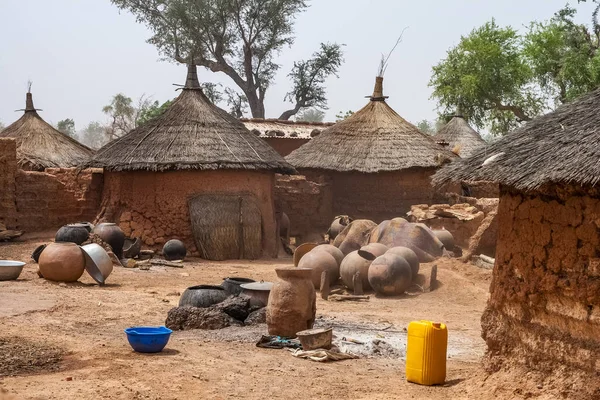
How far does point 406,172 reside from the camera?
72.4 feet

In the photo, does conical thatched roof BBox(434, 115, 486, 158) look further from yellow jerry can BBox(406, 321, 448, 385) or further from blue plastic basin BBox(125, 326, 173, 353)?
yellow jerry can BBox(406, 321, 448, 385)

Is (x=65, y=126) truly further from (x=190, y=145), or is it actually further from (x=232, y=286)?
(x=232, y=286)

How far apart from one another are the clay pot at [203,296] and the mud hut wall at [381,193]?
11866mm

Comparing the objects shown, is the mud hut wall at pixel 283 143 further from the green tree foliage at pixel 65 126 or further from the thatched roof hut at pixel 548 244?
the green tree foliage at pixel 65 126

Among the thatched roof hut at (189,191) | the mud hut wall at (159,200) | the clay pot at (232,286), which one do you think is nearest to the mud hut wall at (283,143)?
the thatched roof hut at (189,191)

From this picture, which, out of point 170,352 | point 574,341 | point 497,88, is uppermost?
point 497,88

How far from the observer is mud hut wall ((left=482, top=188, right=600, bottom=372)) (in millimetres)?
6184

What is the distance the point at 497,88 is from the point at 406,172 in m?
14.7

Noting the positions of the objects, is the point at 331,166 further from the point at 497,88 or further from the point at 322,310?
the point at 497,88

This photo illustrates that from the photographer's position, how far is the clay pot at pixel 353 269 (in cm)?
1348

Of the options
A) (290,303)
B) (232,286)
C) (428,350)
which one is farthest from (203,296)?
(428,350)

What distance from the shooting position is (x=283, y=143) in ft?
89.8

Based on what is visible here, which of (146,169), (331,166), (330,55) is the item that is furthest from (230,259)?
(330,55)

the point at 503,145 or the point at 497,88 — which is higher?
the point at 497,88
